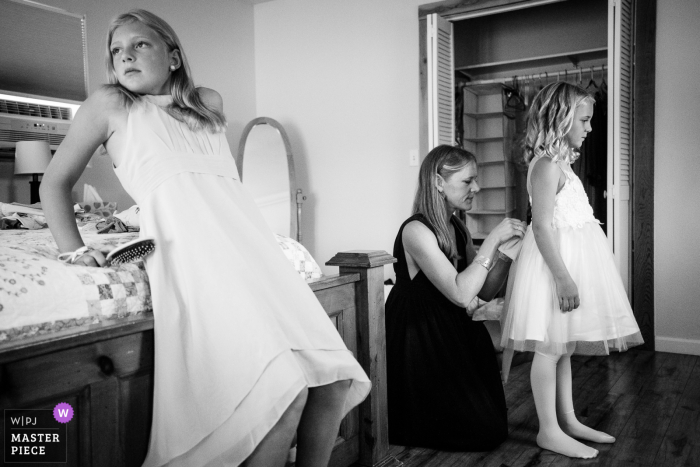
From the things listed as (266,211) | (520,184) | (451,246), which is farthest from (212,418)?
(520,184)

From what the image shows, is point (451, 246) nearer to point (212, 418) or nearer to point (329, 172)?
point (212, 418)

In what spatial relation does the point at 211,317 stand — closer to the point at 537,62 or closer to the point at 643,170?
the point at 643,170

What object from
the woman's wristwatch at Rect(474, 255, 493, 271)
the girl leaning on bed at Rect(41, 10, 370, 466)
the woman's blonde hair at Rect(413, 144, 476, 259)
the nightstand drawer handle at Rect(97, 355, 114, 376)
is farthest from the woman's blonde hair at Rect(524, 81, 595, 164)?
the nightstand drawer handle at Rect(97, 355, 114, 376)

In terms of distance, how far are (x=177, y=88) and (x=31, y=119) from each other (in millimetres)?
2201

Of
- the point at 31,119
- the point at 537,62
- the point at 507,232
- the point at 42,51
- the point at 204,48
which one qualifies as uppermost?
the point at 204,48

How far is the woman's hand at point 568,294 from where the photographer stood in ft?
6.70

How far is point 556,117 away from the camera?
7.17 ft

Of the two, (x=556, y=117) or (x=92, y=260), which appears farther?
(x=556, y=117)

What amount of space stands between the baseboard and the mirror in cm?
250

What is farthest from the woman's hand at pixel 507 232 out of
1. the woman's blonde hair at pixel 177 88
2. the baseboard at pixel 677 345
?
the baseboard at pixel 677 345

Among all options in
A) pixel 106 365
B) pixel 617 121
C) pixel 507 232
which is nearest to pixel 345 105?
pixel 617 121

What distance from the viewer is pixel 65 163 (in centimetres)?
130

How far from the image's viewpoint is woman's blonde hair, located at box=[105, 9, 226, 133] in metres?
1.38

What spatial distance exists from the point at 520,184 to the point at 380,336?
3.13m
